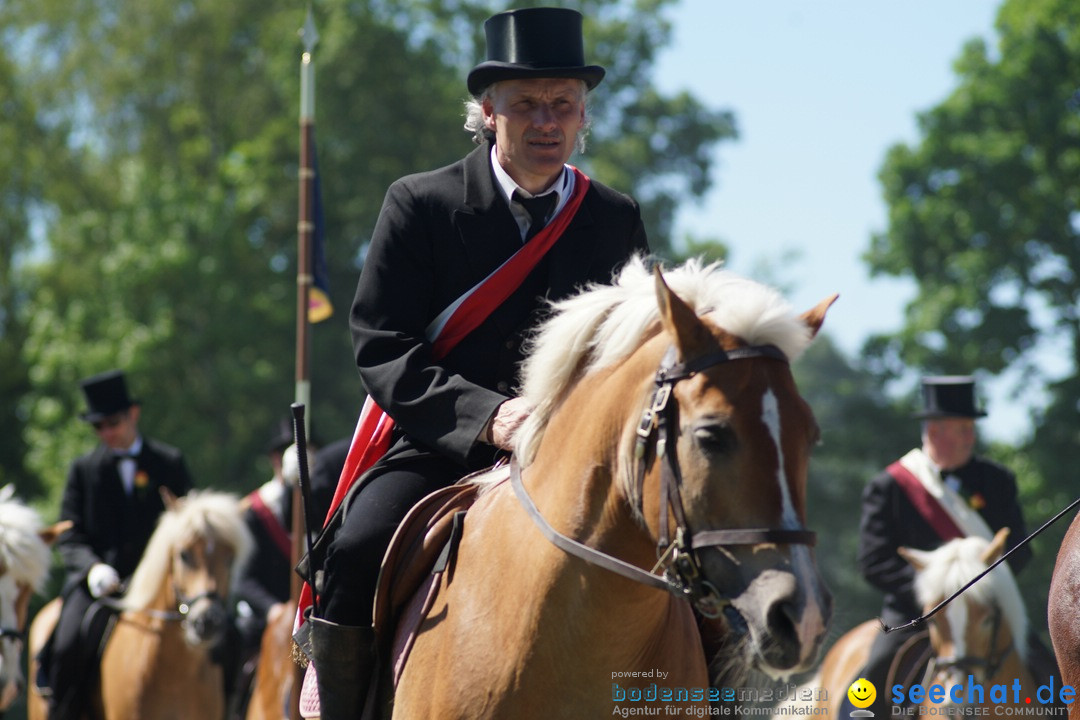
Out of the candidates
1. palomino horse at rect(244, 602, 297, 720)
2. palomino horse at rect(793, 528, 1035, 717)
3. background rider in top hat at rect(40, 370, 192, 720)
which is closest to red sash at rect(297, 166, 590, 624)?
palomino horse at rect(793, 528, 1035, 717)

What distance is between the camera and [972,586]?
8.76m

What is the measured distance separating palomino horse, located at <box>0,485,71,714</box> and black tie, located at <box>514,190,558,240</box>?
18.5 ft

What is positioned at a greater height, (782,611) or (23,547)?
(782,611)

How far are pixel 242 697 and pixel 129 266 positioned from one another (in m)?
21.1

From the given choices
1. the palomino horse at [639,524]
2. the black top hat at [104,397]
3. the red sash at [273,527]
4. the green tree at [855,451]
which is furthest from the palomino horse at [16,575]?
the green tree at [855,451]

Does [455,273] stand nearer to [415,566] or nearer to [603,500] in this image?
[415,566]

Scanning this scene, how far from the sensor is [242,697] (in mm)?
11883

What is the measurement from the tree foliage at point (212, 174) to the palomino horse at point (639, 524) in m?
26.1

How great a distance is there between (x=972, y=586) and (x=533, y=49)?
5547mm

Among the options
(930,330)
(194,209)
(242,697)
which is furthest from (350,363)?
(242,697)

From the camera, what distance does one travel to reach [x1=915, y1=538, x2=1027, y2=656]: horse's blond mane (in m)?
8.69

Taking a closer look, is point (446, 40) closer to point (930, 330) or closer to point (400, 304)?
point (930, 330)

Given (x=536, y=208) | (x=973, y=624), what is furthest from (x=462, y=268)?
(x=973, y=624)

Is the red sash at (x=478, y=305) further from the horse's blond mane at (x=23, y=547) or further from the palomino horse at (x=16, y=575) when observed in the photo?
the horse's blond mane at (x=23, y=547)
